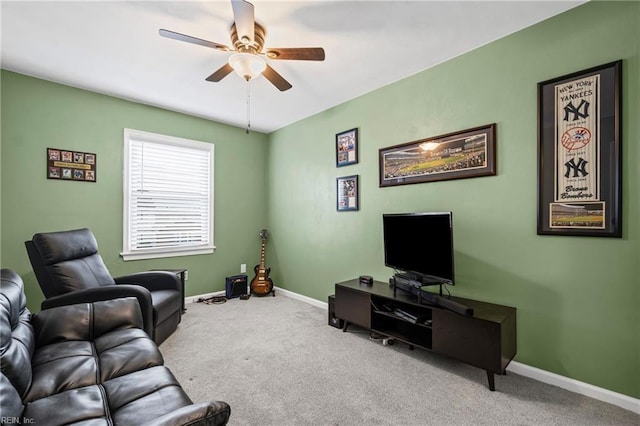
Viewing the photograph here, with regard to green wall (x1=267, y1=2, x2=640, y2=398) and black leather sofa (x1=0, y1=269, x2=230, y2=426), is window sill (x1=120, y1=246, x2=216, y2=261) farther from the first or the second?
green wall (x1=267, y1=2, x2=640, y2=398)

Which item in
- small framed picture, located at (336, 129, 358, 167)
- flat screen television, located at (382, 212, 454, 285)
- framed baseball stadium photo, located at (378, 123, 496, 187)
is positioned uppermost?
small framed picture, located at (336, 129, 358, 167)

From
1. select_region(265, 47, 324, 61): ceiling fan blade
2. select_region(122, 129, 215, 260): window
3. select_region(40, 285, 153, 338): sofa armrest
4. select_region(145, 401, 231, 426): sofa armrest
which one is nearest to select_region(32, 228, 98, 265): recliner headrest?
select_region(40, 285, 153, 338): sofa armrest

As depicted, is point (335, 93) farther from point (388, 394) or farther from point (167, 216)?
point (388, 394)

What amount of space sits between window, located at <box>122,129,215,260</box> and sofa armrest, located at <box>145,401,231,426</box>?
Answer: 3208 millimetres

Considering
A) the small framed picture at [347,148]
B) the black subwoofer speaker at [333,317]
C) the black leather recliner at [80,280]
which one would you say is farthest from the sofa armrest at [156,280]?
the small framed picture at [347,148]

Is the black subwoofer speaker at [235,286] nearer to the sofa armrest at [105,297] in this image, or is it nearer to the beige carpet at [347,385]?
the beige carpet at [347,385]

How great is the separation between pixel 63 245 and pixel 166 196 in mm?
1521

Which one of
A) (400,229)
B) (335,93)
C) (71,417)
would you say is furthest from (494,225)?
(71,417)

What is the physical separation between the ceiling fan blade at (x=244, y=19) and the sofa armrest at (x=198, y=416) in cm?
192

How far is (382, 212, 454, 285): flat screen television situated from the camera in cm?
230

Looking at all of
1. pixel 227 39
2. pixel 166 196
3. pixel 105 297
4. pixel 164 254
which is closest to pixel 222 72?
pixel 227 39

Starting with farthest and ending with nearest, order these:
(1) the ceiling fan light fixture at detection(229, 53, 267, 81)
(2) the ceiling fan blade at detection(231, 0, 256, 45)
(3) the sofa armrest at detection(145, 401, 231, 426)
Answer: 1. (1) the ceiling fan light fixture at detection(229, 53, 267, 81)
2. (2) the ceiling fan blade at detection(231, 0, 256, 45)
3. (3) the sofa armrest at detection(145, 401, 231, 426)

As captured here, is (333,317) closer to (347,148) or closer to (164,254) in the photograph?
(347,148)

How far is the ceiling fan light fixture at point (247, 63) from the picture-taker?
7.06 ft
